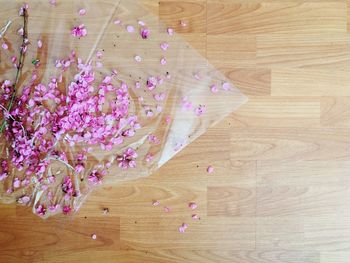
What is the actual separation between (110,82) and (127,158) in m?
0.18

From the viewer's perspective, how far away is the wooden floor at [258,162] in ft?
3.47

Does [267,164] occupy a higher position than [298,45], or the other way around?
[298,45]

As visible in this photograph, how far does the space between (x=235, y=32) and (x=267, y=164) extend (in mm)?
316

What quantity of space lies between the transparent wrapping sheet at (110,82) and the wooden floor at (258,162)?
33mm

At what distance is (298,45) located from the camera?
3.48 feet

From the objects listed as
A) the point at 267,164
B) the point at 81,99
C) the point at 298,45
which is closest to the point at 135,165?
the point at 81,99

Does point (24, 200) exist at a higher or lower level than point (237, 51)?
lower

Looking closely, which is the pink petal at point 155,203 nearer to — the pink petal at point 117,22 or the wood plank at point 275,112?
the wood plank at point 275,112

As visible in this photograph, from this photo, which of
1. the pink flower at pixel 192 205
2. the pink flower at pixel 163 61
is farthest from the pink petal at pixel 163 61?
the pink flower at pixel 192 205

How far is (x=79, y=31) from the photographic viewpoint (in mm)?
1060

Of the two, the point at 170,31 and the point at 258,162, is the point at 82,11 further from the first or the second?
the point at 258,162

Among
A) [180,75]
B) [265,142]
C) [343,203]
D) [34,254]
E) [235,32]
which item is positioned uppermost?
[235,32]

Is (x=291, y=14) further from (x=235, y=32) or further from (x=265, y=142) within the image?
(x=265, y=142)

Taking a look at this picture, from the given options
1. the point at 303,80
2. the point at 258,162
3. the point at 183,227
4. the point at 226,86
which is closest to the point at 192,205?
A: the point at 183,227
